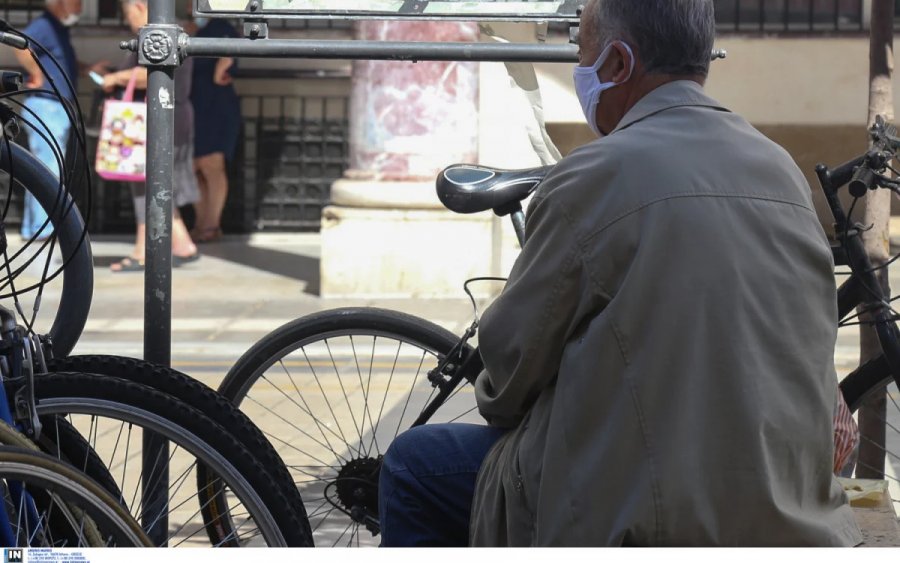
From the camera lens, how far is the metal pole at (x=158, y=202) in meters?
3.10

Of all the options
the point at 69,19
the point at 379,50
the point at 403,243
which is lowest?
the point at 403,243

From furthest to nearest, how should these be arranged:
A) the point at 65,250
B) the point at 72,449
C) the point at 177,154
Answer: the point at 177,154
the point at 65,250
the point at 72,449

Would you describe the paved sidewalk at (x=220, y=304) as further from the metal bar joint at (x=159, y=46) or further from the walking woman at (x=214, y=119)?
the metal bar joint at (x=159, y=46)

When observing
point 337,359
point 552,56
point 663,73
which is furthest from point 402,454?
point 337,359

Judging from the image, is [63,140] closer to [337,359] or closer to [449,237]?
[449,237]

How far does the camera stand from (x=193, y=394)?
2750 mm

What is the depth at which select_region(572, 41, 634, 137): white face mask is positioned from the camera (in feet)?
7.66

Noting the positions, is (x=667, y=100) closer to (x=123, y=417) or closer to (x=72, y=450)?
(x=123, y=417)

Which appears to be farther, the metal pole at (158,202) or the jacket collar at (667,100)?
the metal pole at (158,202)

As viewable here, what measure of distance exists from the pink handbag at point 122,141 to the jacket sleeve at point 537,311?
7.05 meters

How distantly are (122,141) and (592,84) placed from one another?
7074 mm

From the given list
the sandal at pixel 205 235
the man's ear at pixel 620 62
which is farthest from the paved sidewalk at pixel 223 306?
the man's ear at pixel 620 62

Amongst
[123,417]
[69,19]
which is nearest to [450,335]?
[123,417]

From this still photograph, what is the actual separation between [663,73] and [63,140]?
903 centimetres
